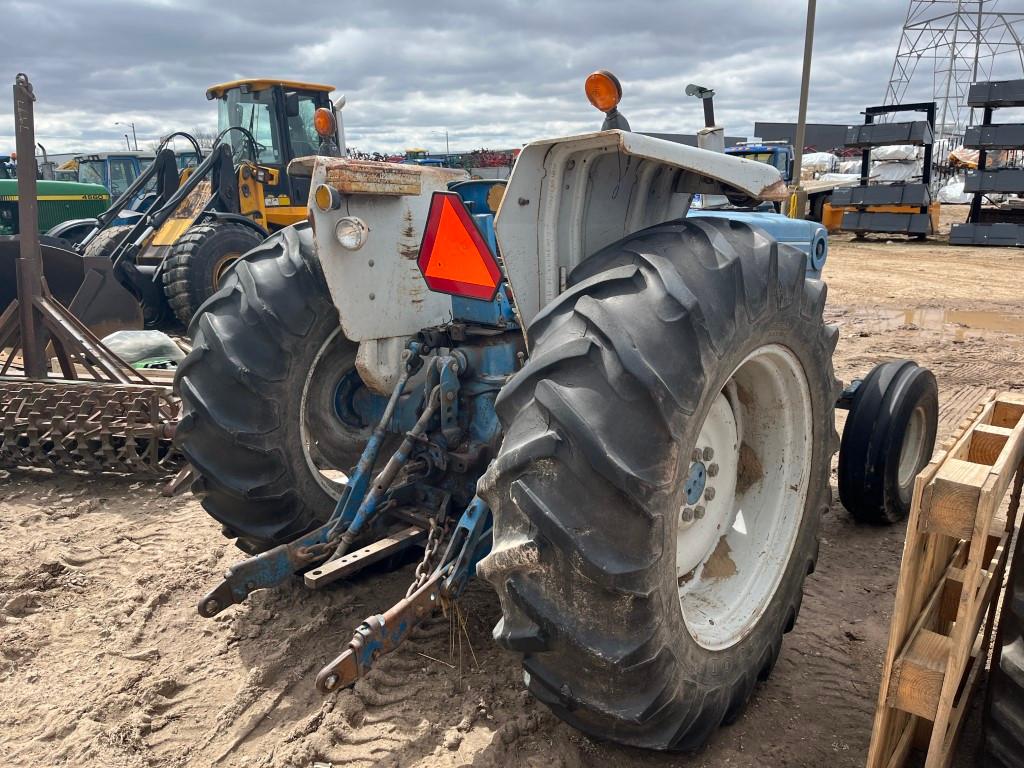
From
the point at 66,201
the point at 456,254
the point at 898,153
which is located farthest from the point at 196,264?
the point at 898,153

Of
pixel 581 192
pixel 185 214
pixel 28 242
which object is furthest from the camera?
pixel 185 214

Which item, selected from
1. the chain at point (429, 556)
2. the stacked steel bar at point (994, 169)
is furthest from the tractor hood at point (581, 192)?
the stacked steel bar at point (994, 169)

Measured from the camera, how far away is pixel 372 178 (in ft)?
7.97

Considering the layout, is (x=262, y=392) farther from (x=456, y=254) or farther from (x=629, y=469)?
(x=629, y=469)

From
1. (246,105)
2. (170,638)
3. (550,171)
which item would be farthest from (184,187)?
(550,171)

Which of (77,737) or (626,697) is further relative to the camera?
(77,737)

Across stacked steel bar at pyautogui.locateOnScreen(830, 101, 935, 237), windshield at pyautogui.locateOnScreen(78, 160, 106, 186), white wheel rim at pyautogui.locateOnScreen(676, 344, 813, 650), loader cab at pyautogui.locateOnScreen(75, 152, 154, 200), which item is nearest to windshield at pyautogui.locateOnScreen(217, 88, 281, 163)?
white wheel rim at pyautogui.locateOnScreen(676, 344, 813, 650)

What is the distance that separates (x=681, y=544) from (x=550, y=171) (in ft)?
3.53

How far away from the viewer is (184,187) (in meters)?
8.37

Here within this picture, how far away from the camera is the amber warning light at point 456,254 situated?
2.47m

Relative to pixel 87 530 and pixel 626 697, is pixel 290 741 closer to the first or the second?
pixel 626 697

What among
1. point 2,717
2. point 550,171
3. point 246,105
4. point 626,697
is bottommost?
point 2,717

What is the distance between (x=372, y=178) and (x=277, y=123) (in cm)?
731

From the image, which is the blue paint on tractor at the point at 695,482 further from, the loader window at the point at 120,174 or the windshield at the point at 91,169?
the windshield at the point at 91,169
